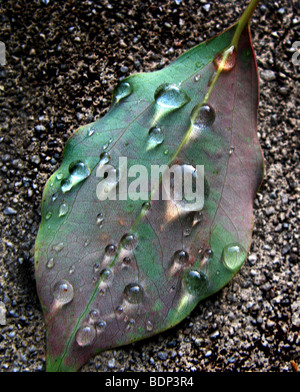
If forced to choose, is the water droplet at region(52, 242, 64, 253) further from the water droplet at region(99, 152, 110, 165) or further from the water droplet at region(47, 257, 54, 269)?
the water droplet at region(99, 152, 110, 165)

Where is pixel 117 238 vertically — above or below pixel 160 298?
above

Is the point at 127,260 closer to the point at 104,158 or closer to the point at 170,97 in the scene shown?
the point at 104,158

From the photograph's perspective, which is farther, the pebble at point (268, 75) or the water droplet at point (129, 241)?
the pebble at point (268, 75)

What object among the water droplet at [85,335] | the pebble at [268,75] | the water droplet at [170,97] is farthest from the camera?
the pebble at [268,75]

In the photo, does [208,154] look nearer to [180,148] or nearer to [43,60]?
[180,148]

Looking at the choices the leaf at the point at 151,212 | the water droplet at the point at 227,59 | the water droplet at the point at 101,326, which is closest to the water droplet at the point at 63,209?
the leaf at the point at 151,212

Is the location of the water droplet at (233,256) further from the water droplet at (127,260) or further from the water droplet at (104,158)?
the water droplet at (104,158)

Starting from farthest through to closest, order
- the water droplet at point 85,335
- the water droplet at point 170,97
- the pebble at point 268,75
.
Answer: the pebble at point 268,75
the water droplet at point 170,97
the water droplet at point 85,335

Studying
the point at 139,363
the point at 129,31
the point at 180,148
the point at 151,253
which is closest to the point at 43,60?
the point at 129,31
